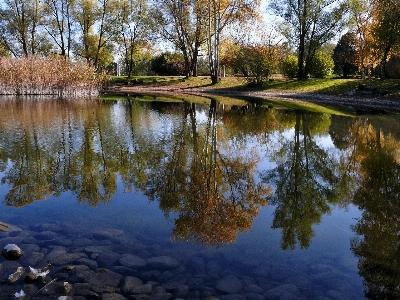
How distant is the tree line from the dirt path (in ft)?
7.83

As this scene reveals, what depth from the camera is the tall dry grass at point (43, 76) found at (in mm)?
25188

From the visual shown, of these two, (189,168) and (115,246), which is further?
(189,168)

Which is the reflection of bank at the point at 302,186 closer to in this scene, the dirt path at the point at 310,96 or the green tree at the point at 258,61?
the dirt path at the point at 310,96

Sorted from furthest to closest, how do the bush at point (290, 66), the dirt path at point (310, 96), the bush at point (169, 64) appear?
the bush at point (169, 64)
the bush at point (290, 66)
the dirt path at point (310, 96)

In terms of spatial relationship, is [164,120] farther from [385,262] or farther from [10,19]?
[10,19]

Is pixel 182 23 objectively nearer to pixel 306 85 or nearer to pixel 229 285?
pixel 306 85

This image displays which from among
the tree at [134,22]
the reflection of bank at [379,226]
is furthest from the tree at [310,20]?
the reflection of bank at [379,226]

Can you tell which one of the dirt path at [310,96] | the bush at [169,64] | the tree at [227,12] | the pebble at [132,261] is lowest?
the pebble at [132,261]

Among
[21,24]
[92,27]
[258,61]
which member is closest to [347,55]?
[258,61]

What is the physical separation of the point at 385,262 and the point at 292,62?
3811cm

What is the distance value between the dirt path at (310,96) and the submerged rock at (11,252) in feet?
62.8

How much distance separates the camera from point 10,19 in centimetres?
4588

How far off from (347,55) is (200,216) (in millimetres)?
42288

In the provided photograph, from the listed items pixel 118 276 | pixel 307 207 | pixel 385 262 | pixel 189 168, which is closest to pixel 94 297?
pixel 118 276
